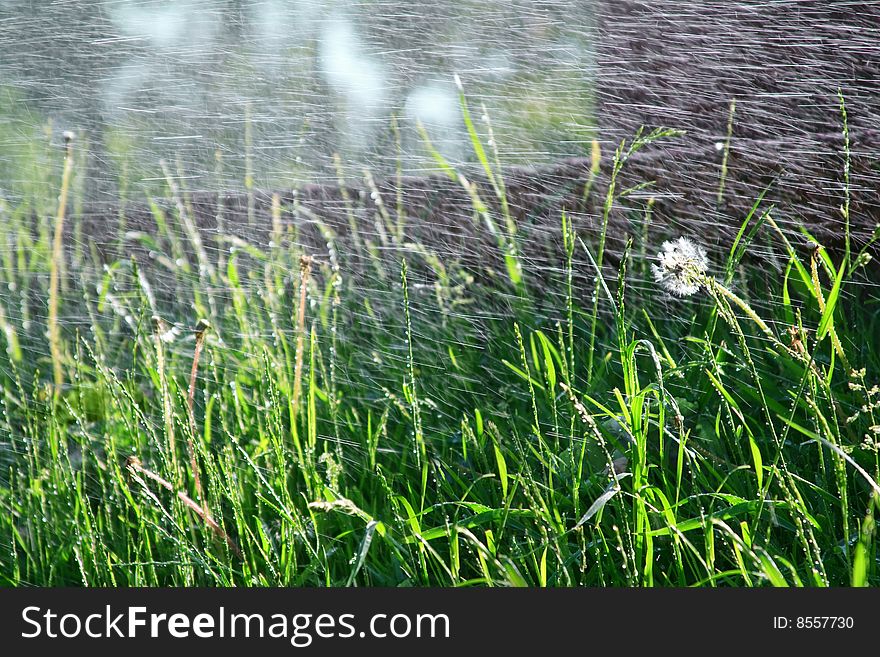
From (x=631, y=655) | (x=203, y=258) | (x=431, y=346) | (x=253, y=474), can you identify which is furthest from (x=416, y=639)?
(x=203, y=258)

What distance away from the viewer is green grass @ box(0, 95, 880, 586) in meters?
0.91

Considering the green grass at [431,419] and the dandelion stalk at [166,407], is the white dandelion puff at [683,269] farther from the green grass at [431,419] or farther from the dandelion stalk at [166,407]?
the dandelion stalk at [166,407]

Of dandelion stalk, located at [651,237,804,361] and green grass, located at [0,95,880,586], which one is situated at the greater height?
dandelion stalk, located at [651,237,804,361]

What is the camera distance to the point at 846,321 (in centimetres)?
121

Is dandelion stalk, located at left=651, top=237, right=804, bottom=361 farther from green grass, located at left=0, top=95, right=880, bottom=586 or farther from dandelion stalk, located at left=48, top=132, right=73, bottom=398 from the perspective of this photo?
dandelion stalk, located at left=48, top=132, right=73, bottom=398

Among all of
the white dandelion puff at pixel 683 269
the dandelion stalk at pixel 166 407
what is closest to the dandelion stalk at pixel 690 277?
the white dandelion puff at pixel 683 269

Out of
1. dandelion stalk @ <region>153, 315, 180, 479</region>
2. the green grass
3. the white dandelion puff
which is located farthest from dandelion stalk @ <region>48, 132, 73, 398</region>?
the white dandelion puff

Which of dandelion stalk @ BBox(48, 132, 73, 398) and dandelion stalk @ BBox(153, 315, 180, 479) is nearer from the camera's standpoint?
dandelion stalk @ BBox(153, 315, 180, 479)

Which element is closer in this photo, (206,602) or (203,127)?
(206,602)

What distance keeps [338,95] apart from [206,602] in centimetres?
91

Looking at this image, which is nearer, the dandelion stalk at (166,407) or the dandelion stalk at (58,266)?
the dandelion stalk at (166,407)

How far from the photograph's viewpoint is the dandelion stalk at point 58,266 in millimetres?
1321

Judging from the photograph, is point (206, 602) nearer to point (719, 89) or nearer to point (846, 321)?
point (846, 321)

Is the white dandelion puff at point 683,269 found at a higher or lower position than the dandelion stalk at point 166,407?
higher
